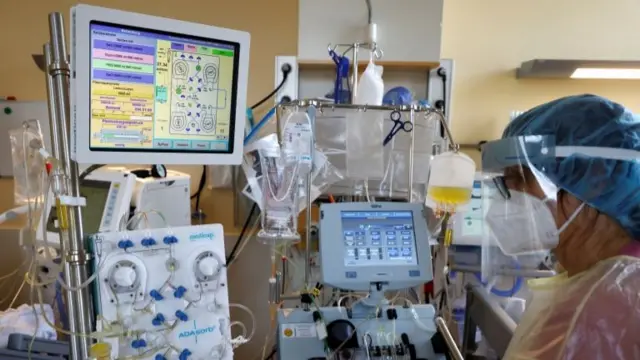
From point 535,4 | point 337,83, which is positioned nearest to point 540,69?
point 535,4

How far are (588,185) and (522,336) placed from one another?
0.38 meters

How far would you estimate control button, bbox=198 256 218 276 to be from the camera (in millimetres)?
1120

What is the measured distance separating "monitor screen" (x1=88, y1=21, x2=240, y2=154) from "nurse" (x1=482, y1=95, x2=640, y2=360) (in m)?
0.70

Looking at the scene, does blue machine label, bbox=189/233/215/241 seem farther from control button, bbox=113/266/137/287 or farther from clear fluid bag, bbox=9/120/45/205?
clear fluid bag, bbox=9/120/45/205

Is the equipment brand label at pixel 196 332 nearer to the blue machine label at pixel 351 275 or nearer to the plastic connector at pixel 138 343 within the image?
the plastic connector at pixel 138 343

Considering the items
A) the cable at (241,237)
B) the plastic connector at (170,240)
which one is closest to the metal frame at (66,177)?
the plastic connector at (170,240)

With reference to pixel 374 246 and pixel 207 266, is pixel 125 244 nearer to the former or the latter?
pixel 207 266

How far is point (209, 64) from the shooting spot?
1028 millimetres

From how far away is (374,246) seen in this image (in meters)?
1.26

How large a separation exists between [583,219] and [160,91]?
1007 millimetres

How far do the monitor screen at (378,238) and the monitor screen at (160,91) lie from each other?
0.44m

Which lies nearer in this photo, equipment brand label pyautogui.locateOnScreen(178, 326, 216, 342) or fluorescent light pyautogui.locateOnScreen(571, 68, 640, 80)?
equipment brand label pyautogui.locateOnScreen(178, 326, 216, 342)

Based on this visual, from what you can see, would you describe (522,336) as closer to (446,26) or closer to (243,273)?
(243,273)

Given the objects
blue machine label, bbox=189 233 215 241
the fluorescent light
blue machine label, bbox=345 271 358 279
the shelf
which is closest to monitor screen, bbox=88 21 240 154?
blue machine label, bbox=189 233 215 241
